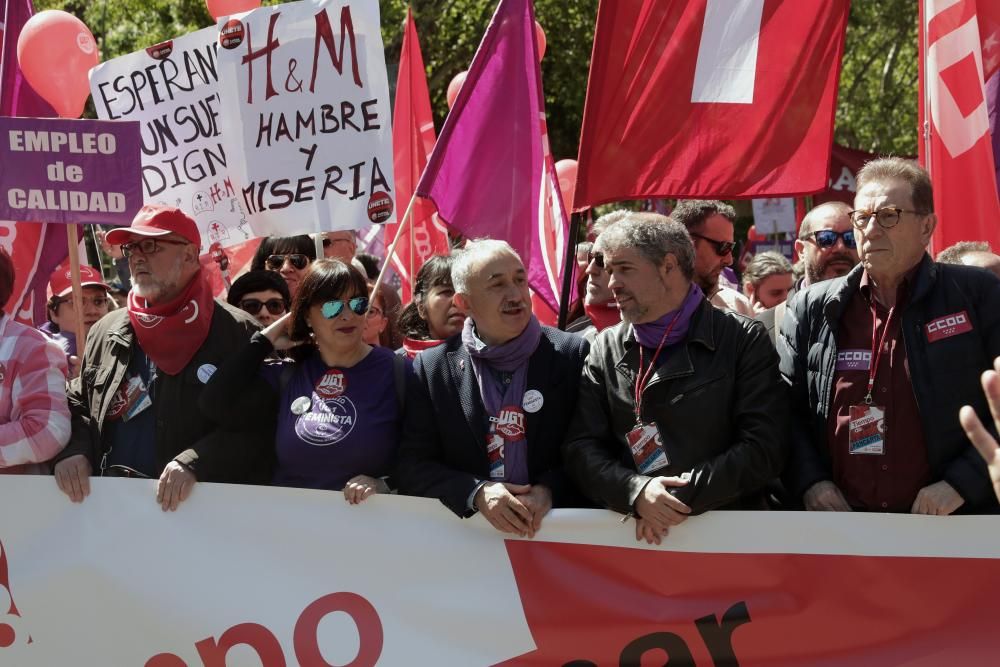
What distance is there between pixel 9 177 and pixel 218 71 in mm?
1169

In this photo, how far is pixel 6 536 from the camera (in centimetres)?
427

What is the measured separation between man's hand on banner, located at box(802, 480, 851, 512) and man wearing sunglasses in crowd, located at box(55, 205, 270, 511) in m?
1.80

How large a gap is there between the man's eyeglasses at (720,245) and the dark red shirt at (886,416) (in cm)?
128

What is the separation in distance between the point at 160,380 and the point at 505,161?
215 centimetres

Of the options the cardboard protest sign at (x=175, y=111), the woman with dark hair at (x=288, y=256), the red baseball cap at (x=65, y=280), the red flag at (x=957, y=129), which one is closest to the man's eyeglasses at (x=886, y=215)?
the red flag at (x=957, y=129)

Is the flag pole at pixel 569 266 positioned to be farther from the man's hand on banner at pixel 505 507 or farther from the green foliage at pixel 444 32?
Result: the green foliage at pixel 444 32

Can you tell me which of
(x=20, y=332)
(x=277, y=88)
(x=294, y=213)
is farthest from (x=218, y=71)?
(x=20, y=332)

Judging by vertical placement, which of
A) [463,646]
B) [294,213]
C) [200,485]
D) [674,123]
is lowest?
[463,646]

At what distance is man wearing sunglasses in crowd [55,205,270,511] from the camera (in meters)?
4.17

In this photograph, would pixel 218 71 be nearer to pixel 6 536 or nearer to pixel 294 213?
pixel 294 213

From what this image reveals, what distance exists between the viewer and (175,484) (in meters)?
4.10

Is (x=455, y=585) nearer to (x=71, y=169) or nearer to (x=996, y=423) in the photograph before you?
(x=996, y=423)

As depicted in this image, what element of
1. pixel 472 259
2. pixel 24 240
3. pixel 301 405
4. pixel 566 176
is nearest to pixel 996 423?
pixel 472 259

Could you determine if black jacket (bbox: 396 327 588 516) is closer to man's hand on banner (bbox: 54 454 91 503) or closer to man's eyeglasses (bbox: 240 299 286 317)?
man's hand on banner (bbox: 54 454 91 503)
